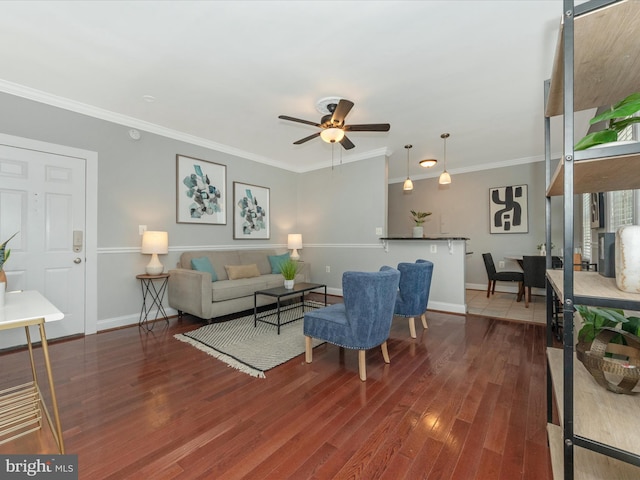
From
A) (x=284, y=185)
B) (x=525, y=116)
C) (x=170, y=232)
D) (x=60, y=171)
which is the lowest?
(x=170, y=232)

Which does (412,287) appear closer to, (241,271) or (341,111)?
(341,111)

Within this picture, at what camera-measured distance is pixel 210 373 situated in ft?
7.61

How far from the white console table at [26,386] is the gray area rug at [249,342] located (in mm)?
1194

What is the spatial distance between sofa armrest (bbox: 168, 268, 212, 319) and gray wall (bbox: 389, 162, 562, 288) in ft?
17.2

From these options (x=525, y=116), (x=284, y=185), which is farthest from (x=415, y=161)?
(x=284, y=185)

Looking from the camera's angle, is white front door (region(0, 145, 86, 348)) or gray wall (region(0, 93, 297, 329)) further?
gray wall (region(0, 93, 297, 329))

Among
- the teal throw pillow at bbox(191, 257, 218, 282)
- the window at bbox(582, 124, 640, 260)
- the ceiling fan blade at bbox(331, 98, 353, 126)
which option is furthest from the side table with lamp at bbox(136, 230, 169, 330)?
the window at bbox(582, 124, 640, 260)

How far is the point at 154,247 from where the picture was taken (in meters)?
3.55

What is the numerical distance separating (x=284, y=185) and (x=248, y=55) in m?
3.51

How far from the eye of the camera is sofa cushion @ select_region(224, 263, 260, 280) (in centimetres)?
427

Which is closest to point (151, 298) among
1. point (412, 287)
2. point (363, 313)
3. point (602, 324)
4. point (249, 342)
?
point (249, 342)

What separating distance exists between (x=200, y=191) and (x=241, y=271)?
1421mm

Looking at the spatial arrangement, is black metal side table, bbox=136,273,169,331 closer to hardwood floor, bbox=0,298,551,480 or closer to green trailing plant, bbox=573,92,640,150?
hardwood floor, bbox=0,298,551,480

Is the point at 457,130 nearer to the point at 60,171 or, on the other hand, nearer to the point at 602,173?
the point at 602,173
